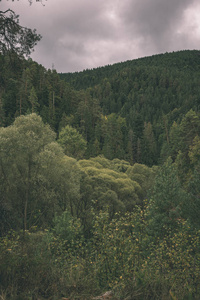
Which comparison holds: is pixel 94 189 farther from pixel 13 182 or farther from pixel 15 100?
pixel 15 100

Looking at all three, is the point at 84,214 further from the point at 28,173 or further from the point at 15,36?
the point at 15,36

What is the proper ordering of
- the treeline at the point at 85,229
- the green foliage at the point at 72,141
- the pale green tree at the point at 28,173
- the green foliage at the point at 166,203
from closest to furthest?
the treeline at the point at 85,229, the pale green tree at the point at 28,173, the green foliage at the point at 166,203, the green foliage at the point at 72,141

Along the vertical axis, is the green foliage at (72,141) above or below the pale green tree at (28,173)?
above

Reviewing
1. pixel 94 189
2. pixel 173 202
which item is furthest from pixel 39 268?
pixel 94 189

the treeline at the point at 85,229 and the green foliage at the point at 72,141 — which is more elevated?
the green foliage at the point at 72,141

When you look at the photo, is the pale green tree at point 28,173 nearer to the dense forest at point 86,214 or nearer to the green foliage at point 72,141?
the dense forest at point 86,214

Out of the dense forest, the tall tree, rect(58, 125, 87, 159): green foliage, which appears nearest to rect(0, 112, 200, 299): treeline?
the dense forest

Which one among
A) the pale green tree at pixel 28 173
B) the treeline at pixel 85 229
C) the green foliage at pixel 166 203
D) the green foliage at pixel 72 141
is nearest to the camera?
the treeline at pixel 85 229

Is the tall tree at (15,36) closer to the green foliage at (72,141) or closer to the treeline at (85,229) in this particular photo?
the treeline at (85,229)

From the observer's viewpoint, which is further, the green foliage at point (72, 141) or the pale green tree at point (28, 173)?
the green foliage at point (72, 141)

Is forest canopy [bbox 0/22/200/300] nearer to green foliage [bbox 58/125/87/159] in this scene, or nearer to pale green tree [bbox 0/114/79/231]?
pale green tree [bbox 0/114/79/231]

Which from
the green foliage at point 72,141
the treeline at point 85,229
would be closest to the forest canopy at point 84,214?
the treeline at point 85,229

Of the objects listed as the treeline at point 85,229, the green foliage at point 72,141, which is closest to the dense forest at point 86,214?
the treeline at point 85,229

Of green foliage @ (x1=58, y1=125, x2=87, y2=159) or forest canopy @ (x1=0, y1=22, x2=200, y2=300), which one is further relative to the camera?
green foliage @ (x1=58, y1=125, x2=87, y2=159)
